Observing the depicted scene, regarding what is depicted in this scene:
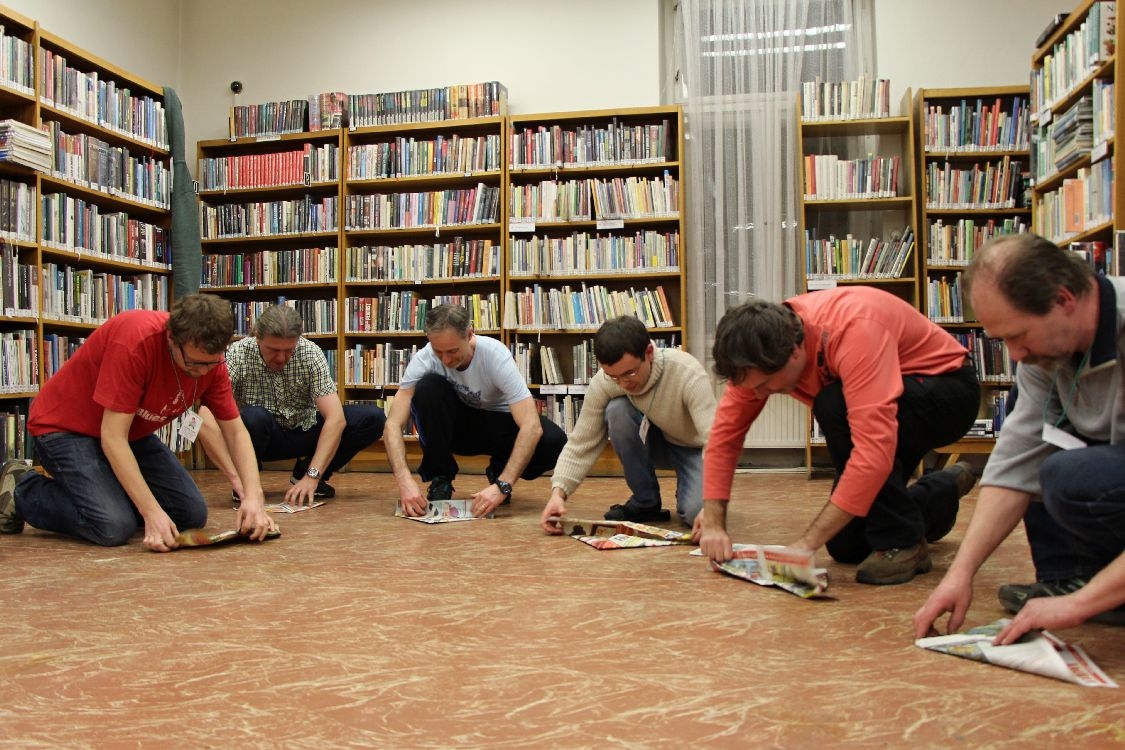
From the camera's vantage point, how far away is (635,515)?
3.53 metres

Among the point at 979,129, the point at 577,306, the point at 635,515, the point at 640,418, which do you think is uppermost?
the point at 979,129

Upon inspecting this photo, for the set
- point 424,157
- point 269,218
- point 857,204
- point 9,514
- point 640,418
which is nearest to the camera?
point 9,514

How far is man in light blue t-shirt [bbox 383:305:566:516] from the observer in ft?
11.6

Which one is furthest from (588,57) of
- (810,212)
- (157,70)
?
(157,70)

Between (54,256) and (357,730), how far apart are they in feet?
15.3

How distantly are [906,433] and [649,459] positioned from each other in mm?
1173

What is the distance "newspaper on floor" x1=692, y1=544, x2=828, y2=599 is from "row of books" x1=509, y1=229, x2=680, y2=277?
355 centimetres

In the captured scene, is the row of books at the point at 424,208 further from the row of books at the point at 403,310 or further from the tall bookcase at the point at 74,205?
the tall bookcase at the point at 74,205

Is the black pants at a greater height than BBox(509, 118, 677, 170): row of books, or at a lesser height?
lesser

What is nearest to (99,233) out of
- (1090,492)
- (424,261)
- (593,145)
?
(424,261)

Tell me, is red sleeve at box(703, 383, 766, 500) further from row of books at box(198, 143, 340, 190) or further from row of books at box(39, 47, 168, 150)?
row of books at box(198, 143, 340, 190)

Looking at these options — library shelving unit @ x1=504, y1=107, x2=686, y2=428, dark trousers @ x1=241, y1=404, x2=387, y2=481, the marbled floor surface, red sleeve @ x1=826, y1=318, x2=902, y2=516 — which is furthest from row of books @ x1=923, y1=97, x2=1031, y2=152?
red sleeve @ x1=826, y1=318, x2=902, y2=516

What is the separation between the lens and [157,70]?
657 cm

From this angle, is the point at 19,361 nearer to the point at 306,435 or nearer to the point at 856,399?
the point at 306,435
